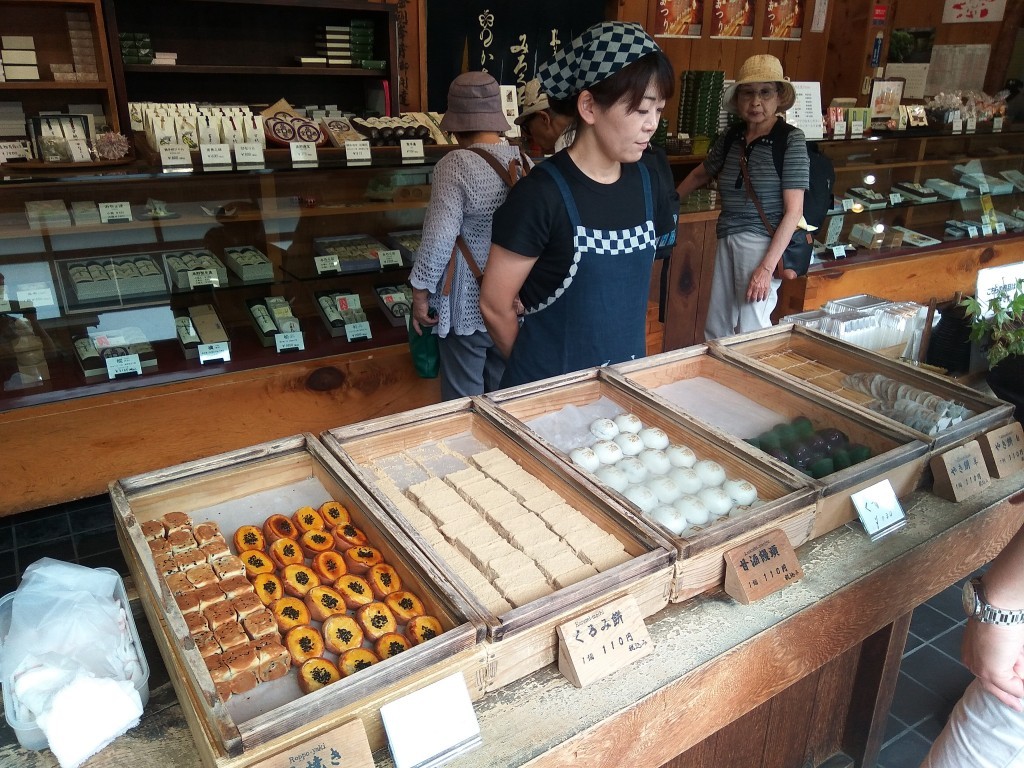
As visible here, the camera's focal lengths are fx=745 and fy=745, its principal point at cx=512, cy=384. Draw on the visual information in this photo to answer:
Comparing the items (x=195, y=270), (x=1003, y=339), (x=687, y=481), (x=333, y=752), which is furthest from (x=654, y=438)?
(x=195, y=270)

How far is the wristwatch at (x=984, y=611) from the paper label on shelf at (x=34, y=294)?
3021 mm

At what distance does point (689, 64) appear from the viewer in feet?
20.6

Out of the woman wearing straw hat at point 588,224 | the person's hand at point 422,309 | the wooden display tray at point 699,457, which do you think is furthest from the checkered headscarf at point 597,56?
the person's hand at point 422,309

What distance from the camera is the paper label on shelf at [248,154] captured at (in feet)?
9.31

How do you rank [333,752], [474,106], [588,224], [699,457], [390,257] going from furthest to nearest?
[390,257] < [474,106] < [588,224] < [699,457] < [333,752]

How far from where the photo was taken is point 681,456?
1.70 meters

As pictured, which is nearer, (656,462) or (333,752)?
(333,752)

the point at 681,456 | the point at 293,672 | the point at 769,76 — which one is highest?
the point at 769,76

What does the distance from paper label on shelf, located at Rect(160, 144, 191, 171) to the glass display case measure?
0.05m

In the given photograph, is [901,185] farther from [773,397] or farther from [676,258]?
[773,397]

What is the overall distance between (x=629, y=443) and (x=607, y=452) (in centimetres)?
7

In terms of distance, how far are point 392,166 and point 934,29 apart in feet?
21.5

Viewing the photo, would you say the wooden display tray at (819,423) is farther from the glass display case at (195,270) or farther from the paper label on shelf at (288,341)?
the paper label on shelf at (288,341)

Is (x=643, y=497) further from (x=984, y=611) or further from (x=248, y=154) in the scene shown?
(x=248, y=154)
